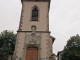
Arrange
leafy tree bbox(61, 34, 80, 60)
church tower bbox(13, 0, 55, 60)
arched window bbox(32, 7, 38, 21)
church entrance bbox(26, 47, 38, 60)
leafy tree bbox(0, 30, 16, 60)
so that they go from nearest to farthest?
church entrance bbox(26, 47, 38, 60)
church tower bbox(13, 0, 55, 60)
arched window bbox(32, 7, 38, 21)
leafy tree bbox(61, 34, 80, 60)
leafy tree bbox(0, 30, 16, 60)

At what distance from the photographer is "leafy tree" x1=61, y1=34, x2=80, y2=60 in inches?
587

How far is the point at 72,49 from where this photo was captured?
15.9 meters

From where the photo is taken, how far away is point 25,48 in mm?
10836

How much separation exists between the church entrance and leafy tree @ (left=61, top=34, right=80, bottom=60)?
679cm

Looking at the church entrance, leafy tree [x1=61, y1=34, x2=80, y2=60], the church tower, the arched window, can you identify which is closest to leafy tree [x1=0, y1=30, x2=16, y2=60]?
the church tower

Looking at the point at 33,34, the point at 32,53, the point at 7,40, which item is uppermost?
the point at 33,34

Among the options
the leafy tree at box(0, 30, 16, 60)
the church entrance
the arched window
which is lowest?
the church entrance

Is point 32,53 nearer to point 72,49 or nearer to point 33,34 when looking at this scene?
point 33,34

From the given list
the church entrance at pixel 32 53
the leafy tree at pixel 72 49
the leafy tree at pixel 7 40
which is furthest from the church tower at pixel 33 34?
the leafy tree at pixel 7 40

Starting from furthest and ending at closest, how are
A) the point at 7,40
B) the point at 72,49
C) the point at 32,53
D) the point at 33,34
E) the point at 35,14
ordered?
the point at 7,40 < the point at 72,49 < the point at 35,14 < the point at 33,34 < the point at 32,53

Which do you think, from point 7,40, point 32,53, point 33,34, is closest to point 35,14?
point 33,34

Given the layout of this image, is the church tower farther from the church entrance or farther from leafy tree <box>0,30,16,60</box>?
leafy tree <box>0,30,16,60</box>

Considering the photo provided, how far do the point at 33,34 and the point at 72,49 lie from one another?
25.4 ft

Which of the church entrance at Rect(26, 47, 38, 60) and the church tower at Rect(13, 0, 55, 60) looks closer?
the church entrance at Rect(26, 47, 38, 60)
